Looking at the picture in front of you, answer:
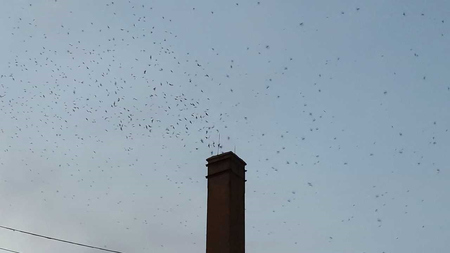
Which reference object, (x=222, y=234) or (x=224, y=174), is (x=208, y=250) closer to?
(x=222, y=234)

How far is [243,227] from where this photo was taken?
1115cm

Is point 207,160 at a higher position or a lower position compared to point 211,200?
higher

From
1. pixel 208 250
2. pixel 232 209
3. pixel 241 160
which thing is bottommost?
pixel 208 250

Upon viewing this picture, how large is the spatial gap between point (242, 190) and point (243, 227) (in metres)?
0.71

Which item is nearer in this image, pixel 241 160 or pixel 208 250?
pixel 208 250

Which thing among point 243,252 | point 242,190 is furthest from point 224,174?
point 243,252

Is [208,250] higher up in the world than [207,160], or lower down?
lower down

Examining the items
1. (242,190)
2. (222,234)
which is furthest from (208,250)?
(242,190)

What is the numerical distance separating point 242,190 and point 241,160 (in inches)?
21.2

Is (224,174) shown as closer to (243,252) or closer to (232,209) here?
(232,209)

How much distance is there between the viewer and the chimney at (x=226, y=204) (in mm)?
10695

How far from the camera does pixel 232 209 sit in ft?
36.1

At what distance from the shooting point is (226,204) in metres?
11.0

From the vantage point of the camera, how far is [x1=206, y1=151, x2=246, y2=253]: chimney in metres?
10.7
